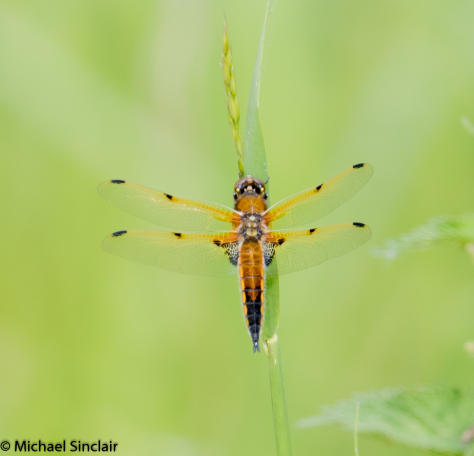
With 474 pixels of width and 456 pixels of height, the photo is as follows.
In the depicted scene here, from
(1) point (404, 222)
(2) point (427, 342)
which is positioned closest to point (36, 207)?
(1) point (404, 222)

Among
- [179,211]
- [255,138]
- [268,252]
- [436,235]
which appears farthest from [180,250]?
[436,235]

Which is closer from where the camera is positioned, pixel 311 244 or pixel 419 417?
pixel 419 417

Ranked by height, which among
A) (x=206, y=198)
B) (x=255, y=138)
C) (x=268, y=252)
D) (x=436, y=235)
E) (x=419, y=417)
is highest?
(x=206, y=198)

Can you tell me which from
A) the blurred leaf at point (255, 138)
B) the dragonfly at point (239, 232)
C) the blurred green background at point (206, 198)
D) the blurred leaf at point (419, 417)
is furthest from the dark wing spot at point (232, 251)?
the blurred leaf at point (419, 417)

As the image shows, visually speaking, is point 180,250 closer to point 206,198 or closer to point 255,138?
point 255,138

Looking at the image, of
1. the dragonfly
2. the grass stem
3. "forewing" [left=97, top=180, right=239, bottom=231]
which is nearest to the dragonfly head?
the dragonfly

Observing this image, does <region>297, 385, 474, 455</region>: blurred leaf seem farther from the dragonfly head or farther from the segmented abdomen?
the dragonfly head

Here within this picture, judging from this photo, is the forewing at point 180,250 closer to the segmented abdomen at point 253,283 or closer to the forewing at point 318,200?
the segmented abdomen at point 253,283
